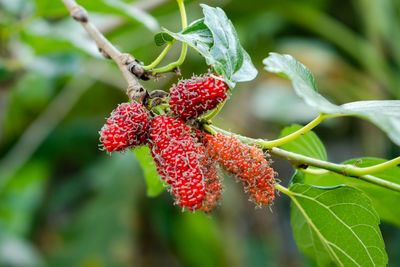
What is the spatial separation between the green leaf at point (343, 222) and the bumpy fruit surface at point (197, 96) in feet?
0.68

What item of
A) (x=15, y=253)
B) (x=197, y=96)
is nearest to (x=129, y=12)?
(x=197, y=96)

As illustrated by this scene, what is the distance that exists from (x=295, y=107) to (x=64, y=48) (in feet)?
4.03

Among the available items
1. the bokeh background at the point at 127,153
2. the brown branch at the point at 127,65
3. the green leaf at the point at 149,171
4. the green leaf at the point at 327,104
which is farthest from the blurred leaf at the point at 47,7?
the green leaf at the point at 327,104

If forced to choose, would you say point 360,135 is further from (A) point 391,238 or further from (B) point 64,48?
(B) point 64,48

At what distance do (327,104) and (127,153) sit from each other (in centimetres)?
147

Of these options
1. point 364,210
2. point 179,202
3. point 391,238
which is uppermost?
point 179,202

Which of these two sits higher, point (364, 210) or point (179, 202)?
point (179, 202)

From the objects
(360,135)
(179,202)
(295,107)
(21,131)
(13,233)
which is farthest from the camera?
(360,135)

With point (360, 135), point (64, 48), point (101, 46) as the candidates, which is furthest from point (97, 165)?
point (360, 135)

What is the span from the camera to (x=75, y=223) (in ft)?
5.88

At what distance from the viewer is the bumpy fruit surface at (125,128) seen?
0.54m

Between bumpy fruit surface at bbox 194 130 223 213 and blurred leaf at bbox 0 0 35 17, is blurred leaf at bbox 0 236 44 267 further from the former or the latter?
bumpy fruit surface at bbox 194 130 223 213

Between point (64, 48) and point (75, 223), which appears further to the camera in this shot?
point (75, 223)

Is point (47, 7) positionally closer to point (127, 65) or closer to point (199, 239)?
point (127, 65)
